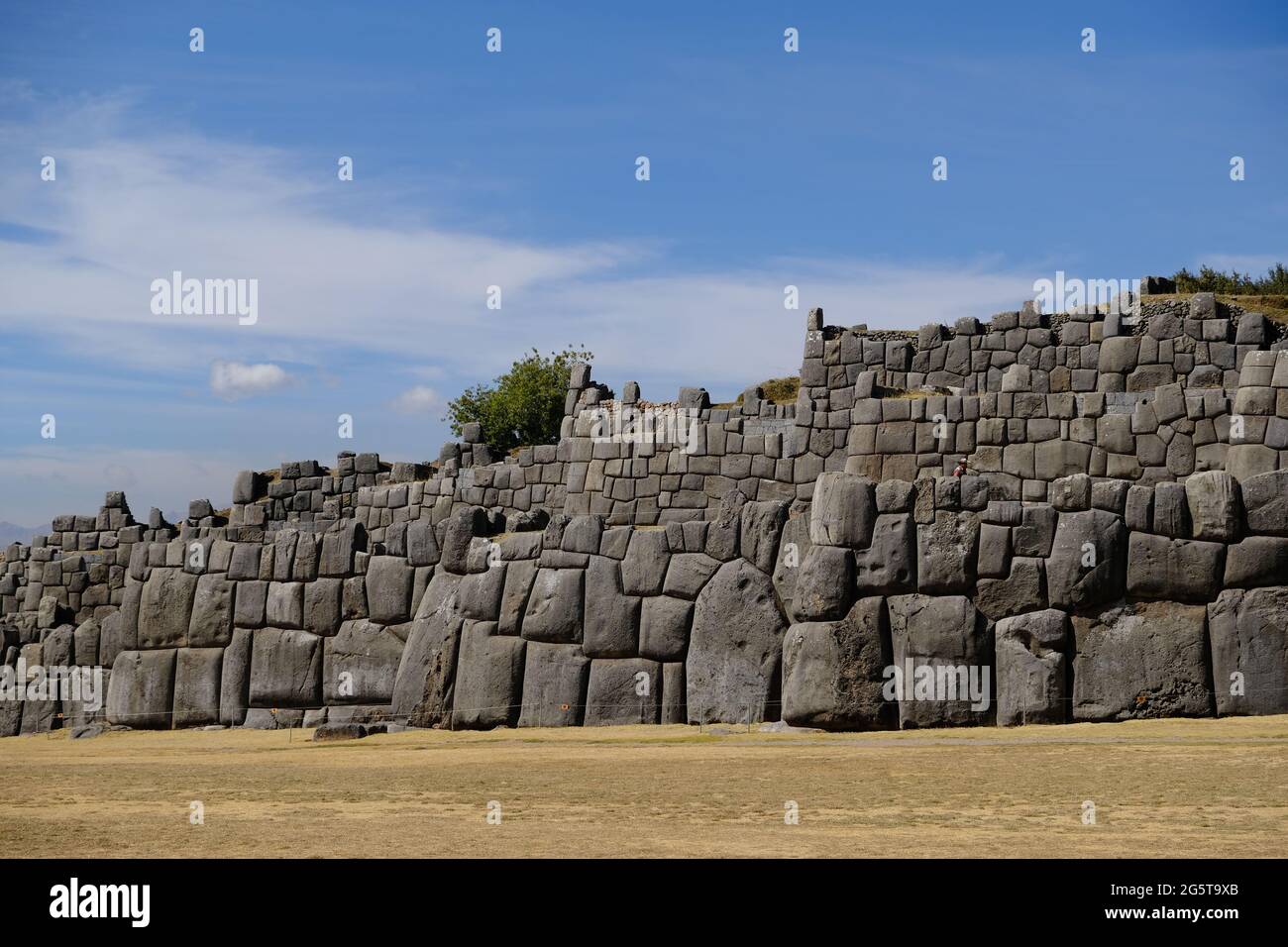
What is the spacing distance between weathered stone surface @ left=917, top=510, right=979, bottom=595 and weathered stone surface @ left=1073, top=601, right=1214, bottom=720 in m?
1.49

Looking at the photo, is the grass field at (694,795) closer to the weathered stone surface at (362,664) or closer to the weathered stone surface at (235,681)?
the weathered stone surface at (362,664)

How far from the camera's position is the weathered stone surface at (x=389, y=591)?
25859 mm

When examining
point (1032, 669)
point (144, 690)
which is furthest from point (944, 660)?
point (144, 690)

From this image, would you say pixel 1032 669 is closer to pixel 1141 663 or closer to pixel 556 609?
pixel 1141 663

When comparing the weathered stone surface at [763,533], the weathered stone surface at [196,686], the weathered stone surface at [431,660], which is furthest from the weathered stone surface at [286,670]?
the weathered stone surface at [763,533]

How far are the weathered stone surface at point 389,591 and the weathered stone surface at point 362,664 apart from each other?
210 millimetres

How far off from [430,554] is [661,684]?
17.4ft

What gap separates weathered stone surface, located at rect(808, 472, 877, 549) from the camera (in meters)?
20.6

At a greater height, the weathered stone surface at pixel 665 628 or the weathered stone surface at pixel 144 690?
the weathered stone surface at pixel 665 628

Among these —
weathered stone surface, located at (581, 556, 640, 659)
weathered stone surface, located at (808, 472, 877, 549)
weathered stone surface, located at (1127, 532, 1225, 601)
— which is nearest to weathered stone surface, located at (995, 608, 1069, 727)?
weathered stone surface, located at (1127, 532, 1225, 601)

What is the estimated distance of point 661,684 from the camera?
22.2 metres

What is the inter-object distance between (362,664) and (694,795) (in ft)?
39.6
